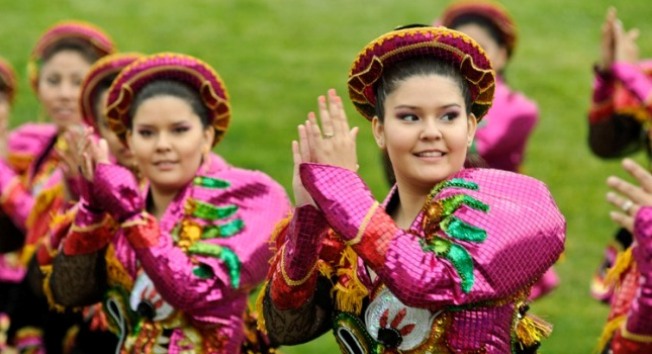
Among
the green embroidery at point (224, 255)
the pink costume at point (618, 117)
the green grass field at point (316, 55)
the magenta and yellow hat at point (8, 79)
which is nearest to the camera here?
the green embroidery at point (224, 255)

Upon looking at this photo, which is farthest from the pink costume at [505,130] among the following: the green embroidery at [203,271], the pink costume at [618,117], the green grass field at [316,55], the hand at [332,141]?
the hand at [332,141]

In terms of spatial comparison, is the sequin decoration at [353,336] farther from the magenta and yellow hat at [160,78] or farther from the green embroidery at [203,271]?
the magenta and yellow hat at [160,78]

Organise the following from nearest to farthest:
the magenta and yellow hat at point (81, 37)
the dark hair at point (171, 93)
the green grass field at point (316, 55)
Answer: the dark hair at point (171, 93) < the magenta and yellow hat at point (81, 37) < the green grass field at point (316, 55)

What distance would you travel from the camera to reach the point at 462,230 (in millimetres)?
4047

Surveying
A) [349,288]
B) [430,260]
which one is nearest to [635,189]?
[349,288]

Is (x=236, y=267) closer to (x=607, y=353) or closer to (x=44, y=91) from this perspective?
(x=607, y=353)

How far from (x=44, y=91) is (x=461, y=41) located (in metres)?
3.84

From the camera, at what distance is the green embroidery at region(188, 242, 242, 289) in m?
5.18

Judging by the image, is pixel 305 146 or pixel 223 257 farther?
pixel 223 257

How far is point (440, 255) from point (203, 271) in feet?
4.30

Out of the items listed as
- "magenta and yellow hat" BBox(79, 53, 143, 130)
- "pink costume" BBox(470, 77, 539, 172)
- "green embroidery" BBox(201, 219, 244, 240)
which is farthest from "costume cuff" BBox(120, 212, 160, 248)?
"pink costume" BBox(470, 77, 539, 172)

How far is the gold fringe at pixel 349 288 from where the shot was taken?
437 centimetres

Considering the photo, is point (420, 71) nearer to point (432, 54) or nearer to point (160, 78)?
point (432, 54)

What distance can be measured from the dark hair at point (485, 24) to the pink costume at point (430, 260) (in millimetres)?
3847
